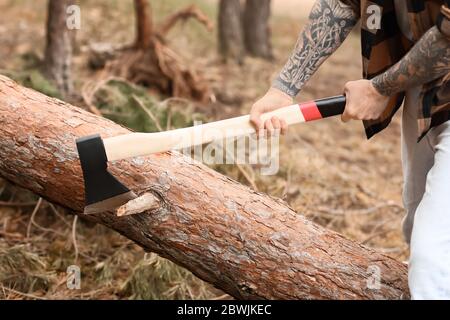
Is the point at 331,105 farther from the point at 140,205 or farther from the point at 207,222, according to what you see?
the point at 140,205

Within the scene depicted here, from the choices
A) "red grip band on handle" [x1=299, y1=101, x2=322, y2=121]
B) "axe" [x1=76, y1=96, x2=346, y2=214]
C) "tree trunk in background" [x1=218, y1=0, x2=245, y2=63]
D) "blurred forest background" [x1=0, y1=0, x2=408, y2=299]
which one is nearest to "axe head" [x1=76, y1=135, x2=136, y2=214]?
"axe" [x1=76, y1=96, x2=346, y2=214]

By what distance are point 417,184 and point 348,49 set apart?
7024mm

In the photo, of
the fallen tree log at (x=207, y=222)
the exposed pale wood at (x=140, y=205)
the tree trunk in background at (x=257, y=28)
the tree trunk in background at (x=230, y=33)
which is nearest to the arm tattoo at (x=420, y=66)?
the fallen tree log at (x=207, y=222)

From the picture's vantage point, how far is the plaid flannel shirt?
216cm

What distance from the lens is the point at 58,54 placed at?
191 inches

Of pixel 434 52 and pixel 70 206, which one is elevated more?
pixel 434 52

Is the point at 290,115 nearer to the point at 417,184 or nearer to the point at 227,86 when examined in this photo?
the point at 417,184

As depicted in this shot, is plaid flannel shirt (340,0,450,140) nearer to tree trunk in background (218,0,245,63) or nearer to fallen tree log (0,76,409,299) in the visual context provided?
fallen tree log (0,76,409,299)

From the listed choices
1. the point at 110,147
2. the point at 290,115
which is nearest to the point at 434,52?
the point at 290,115

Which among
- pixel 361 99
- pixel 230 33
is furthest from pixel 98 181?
pixel 230 33

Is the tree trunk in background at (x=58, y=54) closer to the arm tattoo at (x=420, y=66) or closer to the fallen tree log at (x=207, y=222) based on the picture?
the fallen tree log at (x=207, y=222)

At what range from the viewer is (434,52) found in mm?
2102

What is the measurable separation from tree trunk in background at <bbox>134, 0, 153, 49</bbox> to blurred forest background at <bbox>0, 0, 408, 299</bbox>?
0.01 metres
